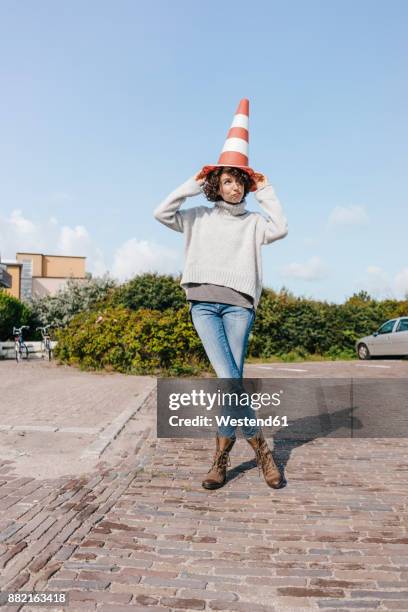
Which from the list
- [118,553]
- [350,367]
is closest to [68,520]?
[118,553]

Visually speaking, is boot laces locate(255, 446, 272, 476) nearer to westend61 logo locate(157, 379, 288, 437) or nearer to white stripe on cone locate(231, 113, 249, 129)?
westend61 logo locate(157, 379, 288, 437)

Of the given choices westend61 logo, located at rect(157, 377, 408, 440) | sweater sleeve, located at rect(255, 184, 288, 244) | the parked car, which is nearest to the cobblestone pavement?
westend61 logo, located at rect(157, 377, 408, 440)

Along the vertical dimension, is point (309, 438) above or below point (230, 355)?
below

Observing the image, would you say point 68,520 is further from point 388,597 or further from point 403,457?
point 403,457

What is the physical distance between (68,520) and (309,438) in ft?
11.4

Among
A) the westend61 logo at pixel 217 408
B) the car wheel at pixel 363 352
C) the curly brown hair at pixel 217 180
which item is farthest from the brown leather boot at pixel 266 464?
the car wheel at pixel 363 352

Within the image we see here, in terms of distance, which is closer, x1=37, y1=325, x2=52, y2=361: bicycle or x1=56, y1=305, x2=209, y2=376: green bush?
x1=56, y1=305, x2=209, y2=376: green bush

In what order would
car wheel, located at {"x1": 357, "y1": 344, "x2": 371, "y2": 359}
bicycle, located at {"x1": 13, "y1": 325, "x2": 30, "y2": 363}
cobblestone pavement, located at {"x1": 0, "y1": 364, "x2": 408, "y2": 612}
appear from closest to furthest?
cobblestone pavement, located at {"x1": 0, "y1": 364, "x2": 408, "y2": 612} < bicycle, located at {"x1": 13, "y1": 325, "x2": 30, "y2": 363} < car wheel, located at {"x1": 357, "y1": 344, "x2": 371, "y2": 359}

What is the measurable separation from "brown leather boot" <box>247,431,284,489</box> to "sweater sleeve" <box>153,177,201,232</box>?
1.67m

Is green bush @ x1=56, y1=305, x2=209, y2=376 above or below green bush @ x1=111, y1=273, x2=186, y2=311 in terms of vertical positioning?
below

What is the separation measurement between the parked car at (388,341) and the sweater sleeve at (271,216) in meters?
15.9

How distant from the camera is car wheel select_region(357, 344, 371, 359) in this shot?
67.4 feet

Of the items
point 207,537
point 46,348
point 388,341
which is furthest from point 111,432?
point 388,341

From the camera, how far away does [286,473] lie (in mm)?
4754
